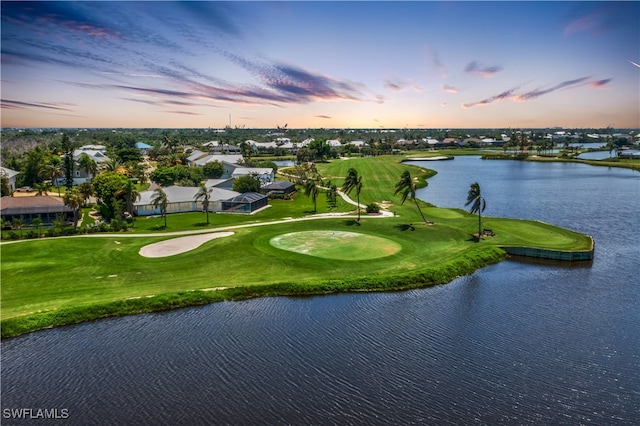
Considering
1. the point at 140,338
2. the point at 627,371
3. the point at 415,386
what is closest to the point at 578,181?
the point at 627,371

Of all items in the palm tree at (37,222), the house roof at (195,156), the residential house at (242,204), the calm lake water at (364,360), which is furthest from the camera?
the house roof at (195,156)

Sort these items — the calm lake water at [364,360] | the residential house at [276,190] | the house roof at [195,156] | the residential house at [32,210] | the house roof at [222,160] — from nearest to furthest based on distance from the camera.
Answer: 1. the calm lake water at [364,360]
2. the residential house at [32,210]
3. the residential house at [276,190]
4. the house roof at [222,160]
5. the house roof at [195,156]

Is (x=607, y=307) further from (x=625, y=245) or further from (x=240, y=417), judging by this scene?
(x=240, y=417)

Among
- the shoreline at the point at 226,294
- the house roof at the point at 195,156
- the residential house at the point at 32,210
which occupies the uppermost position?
the house roof at the point at 195,156

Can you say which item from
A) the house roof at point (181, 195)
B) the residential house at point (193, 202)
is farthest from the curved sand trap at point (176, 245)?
the house roof at point (181, 195)

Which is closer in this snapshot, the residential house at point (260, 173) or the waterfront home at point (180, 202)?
the waterfront home at point (180, 202)

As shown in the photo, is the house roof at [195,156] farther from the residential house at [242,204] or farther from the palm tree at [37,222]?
the palm tree at [37,222]

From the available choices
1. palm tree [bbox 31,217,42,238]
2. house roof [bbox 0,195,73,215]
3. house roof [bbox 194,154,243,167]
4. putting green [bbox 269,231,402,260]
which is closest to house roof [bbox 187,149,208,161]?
house roof [bbox 194,154,243,167]
